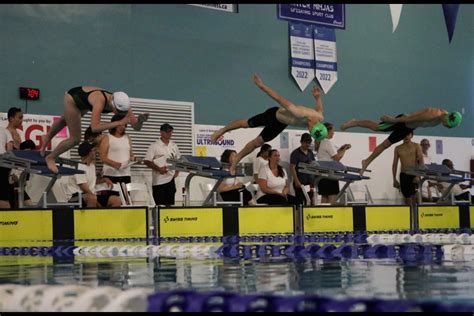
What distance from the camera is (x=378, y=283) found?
14.1ft

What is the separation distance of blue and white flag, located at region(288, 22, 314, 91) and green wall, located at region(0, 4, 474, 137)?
15cm

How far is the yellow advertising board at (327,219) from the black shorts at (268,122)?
1.36 meters

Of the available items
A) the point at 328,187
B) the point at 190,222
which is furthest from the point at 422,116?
the point at 190,222

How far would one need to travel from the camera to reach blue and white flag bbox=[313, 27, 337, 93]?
Answer: 623 inches

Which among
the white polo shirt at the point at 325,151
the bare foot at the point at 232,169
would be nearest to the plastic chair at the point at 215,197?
the bare foot at the point at 232,169

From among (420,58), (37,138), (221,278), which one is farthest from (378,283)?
(420,58)

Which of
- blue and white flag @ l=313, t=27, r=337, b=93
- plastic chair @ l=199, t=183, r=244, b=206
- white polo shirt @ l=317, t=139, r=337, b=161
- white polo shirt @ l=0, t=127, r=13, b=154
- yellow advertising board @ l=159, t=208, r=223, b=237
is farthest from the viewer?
blue and white flag @ l=313, t=27, r=337, b=93

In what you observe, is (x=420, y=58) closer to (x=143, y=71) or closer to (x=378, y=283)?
(x=143, y=71)

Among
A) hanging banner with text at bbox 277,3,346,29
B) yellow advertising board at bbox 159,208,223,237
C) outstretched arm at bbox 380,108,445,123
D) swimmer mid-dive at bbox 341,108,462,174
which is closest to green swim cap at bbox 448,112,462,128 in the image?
swimmer mid-dive at bbox 341,108,462,174

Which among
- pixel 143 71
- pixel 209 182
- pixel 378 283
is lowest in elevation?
pixel 378 283

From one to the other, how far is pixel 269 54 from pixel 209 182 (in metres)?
2.93

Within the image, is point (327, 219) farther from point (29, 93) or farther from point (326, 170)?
point (29, 93)

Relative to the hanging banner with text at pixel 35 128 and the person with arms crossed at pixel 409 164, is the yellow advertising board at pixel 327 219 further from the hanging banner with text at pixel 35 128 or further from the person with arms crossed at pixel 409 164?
the hanging banner with text at pixel 35 128

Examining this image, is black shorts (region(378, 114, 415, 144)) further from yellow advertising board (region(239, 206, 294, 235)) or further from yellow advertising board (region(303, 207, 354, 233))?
yellow advertising board (region(239, 206, 294, 235))
